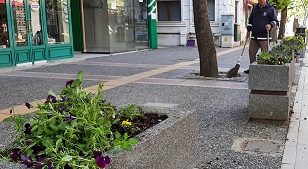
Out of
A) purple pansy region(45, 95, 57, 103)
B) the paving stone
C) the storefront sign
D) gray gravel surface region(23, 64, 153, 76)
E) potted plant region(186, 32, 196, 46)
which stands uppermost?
the storefront sign

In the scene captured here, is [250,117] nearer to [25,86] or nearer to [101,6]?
[25,86]

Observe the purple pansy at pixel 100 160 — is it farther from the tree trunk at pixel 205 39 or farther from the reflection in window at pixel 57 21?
the reflection in window at pixel 57 21

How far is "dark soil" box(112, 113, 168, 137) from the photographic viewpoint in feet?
9.06

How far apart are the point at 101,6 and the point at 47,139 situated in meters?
14.8

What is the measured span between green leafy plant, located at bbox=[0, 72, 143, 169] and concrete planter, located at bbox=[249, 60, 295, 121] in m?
3.13

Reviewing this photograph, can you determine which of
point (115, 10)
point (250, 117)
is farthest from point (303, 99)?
point (115, 10)

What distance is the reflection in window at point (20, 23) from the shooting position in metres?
11.5

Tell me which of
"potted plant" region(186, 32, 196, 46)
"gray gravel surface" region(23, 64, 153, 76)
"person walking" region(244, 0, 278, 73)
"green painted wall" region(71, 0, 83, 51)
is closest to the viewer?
"person walking" region(244, 0, 278, 73)

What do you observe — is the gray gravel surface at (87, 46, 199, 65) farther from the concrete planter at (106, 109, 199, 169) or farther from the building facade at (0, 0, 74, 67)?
the concrete planter at (106, 109, 199, 169)

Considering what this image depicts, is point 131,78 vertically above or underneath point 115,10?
underneath

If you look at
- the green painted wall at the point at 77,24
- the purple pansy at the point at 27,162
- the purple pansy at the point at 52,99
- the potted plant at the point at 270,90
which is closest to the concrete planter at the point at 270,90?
the potted plant at the point at 270,90

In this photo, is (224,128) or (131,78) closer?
(224,128)

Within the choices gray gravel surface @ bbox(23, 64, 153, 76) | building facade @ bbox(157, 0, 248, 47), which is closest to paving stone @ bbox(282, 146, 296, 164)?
gray gravel surface @ bbox(23, 64, 153, 76)

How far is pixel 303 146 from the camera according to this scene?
170 inches
